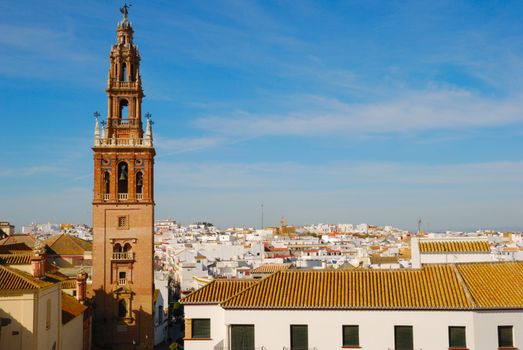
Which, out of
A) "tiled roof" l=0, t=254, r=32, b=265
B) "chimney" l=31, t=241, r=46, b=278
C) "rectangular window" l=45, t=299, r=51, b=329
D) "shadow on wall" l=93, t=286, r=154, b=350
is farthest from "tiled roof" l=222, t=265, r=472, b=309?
"shadow on wall" l=93, t=286, r=154, b=350

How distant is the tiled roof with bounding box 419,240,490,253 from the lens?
3278cm

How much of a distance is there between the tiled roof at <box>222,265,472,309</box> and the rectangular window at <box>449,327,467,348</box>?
93cm

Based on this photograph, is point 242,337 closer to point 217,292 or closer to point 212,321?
point 212,321

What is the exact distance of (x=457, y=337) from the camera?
24.4 metres

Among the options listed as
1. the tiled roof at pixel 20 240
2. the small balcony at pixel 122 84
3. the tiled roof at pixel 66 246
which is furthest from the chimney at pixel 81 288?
the tiled roof at pixel 20 240

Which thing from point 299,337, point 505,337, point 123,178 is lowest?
point 299,337

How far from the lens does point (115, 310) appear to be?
38.7m

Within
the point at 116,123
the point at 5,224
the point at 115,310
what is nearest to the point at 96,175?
the point at 116,123

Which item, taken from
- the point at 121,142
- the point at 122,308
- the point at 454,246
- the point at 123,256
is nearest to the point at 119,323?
the point at 122,308

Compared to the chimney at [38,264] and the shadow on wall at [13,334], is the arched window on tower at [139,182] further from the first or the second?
the shadow on wall at [13,334]

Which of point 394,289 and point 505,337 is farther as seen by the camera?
point 394,289

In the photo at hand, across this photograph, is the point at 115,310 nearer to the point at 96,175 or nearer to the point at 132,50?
the point at 96,175

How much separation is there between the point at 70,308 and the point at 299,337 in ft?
48.7

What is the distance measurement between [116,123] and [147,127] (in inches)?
78.8
